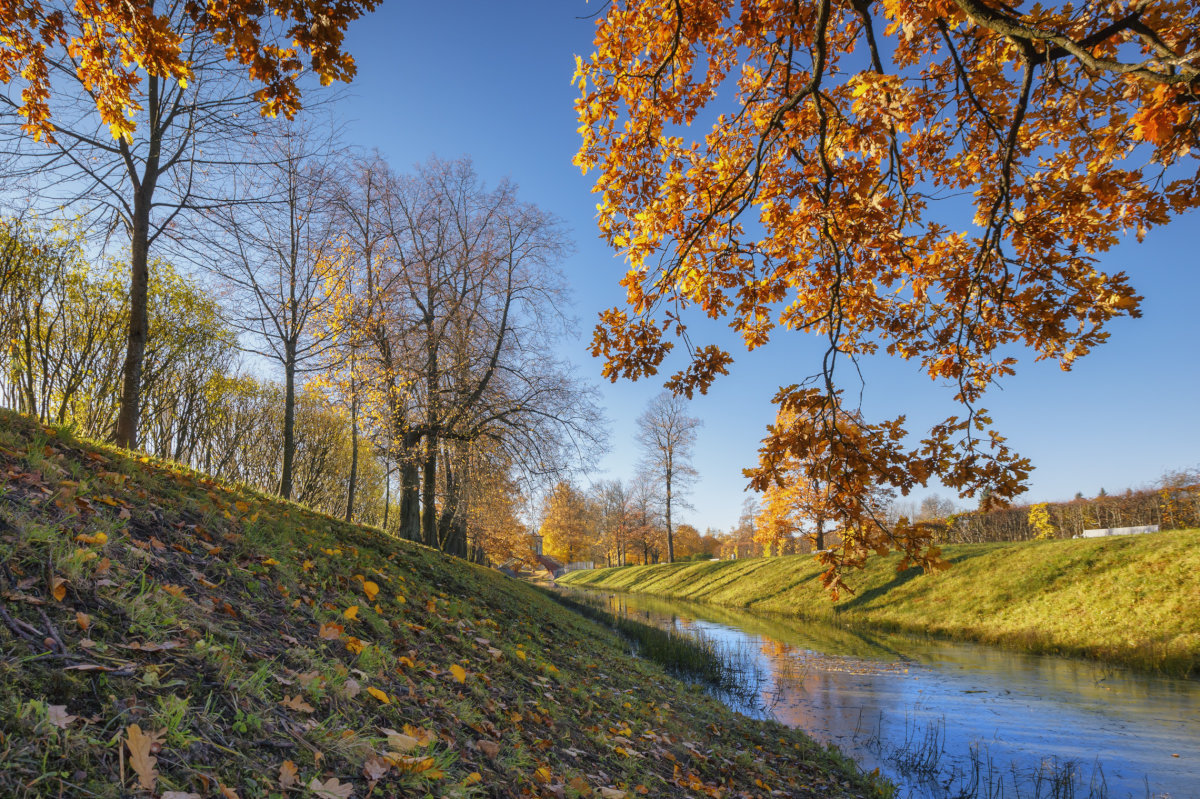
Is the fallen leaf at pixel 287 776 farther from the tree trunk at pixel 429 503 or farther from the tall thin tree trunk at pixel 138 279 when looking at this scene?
the tree trunk at pixel 429 503

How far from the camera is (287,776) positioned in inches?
75.4

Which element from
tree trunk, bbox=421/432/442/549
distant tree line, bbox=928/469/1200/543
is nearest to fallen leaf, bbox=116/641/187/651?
tree trunk, bbox=421/432/442/549

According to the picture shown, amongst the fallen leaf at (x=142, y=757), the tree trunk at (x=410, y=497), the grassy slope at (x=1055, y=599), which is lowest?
the grassy slope at (x=1055, y=599)

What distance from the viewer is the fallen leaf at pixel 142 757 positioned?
1609mm

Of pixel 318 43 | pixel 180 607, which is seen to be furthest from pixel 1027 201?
pixel 180 607

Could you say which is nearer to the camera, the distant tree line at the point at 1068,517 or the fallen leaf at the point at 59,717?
the fallen leaf at the point at 59,717

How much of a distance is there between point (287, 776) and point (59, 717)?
717mm

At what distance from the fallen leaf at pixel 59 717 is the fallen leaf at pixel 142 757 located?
0.52 feet

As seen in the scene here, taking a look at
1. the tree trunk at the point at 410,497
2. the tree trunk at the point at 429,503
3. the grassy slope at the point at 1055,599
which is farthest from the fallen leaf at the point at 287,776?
the grassy slope at the point at 1055,599

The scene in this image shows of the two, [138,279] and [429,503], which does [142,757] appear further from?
[429,503]

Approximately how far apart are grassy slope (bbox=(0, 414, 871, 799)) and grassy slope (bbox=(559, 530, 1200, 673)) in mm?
11527

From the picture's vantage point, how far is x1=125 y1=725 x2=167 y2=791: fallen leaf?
161 centimetres

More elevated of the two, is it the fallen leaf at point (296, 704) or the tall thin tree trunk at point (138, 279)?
the tall thin tree trunk at point (138, 279)

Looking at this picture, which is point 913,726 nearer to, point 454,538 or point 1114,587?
point 1114,587
